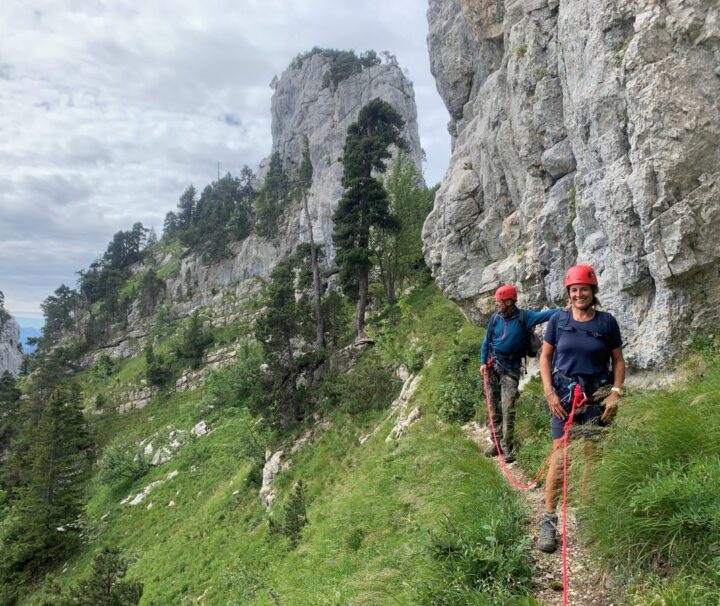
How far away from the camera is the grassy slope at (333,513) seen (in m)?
4.52

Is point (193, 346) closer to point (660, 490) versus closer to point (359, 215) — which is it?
point (359, 215)

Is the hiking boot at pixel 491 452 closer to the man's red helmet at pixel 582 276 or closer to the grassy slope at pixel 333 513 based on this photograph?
the grassy slope at pixel 333 513

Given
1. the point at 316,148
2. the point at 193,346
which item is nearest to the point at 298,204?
the point at 316,148

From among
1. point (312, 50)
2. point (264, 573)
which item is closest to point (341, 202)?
point (264, 573)

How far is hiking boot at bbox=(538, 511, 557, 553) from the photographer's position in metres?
3.92

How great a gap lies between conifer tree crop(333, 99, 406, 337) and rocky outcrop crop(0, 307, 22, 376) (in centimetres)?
10529

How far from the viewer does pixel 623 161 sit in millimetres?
7621

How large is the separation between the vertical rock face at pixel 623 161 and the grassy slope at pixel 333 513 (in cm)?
411

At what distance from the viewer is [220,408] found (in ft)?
109

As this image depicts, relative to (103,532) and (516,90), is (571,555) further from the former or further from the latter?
(103,532)

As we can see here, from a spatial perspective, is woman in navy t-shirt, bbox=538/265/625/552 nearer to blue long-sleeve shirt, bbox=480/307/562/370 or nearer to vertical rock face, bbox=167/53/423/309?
blue long-sleeve shirt, bbox=480/307/562/370

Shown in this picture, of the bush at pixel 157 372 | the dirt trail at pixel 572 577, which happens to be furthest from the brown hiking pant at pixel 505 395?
the bush at pixel 157 372

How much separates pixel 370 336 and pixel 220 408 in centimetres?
1648

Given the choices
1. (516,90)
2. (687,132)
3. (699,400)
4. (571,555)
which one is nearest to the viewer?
(571,555)
